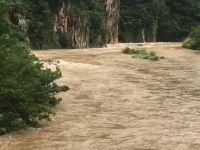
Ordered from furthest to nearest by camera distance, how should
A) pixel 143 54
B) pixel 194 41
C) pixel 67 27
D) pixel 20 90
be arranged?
1. pixel 194 41
2. pixel 67 27
3. pixel 143 54
4. pixel 20 90

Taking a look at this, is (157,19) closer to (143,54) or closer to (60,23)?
(60,23)

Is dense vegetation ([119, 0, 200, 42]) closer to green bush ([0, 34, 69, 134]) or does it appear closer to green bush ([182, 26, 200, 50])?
green bush ([182, 26, 200, 50])

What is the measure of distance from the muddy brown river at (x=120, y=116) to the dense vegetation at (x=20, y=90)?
12.4 inches

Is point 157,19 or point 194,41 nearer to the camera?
point 194,41

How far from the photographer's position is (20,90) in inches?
458

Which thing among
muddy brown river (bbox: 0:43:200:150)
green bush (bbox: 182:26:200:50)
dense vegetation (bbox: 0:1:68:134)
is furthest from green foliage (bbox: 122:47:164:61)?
dense vegetation (bbox: 0:1:68:134)

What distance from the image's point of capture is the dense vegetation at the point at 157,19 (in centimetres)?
6328

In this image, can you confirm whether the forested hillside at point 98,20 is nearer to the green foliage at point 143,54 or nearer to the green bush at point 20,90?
the green foliage at point 143,54

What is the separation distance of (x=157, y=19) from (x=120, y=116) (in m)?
53.3

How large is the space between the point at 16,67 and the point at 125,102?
4038 millimetres

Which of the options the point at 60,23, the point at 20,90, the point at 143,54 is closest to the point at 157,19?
the point at 60,23

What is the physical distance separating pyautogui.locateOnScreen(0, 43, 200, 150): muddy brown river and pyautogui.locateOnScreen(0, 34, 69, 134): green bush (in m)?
0.33

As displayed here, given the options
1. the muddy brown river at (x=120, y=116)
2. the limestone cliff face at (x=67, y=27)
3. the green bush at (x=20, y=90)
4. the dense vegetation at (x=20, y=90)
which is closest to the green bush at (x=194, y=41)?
the limestone cliff face at (x=67, y=27)

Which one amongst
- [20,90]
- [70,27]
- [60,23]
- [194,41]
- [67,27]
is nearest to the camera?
[20,90]
